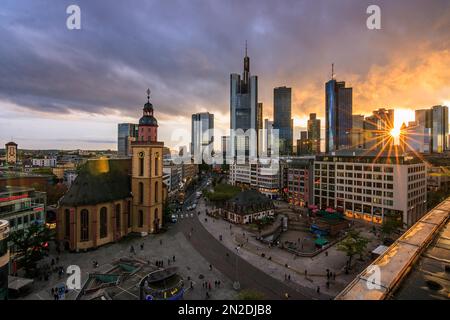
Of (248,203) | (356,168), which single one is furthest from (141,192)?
(356,168)

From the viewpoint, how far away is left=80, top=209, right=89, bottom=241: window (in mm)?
39688

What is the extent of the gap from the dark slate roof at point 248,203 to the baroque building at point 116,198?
17.4 meters

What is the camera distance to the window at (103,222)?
41875 millimetres

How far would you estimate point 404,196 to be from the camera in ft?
177

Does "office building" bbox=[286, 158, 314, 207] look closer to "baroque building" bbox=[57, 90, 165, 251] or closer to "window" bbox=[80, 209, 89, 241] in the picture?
"baroque building" bbox=[57, 90, 165, 251]

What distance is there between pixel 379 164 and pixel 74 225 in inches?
Result: 2583

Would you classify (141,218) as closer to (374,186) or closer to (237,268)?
(237,268)

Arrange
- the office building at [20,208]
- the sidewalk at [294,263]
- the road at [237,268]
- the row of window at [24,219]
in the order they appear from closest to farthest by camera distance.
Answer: the road at [237,268], the sidewalk at [294,263], the office building at [20,208], the row of window at [24,219]

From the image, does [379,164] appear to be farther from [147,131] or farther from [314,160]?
[147,131]

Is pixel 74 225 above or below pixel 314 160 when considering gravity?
below

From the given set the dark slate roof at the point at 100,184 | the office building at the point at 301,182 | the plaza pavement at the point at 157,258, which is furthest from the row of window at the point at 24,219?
the office building at the point at 301,182

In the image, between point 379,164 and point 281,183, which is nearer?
point 379,164

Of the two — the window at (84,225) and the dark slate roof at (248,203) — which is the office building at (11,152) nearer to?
the window at (84,225)
